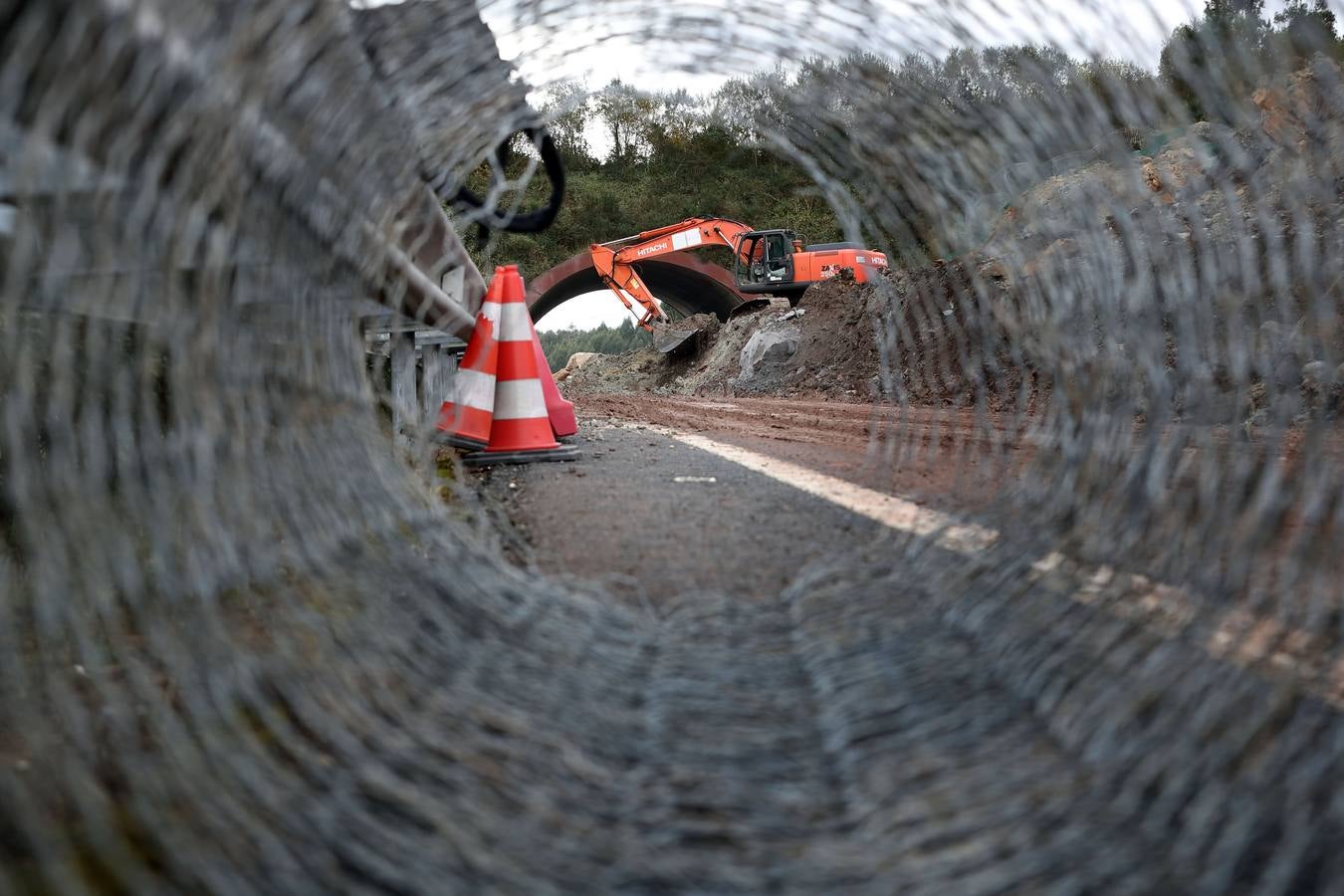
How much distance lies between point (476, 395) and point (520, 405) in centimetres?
24

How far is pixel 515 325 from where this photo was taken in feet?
19.9

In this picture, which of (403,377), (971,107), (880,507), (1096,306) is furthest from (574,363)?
(971,107)

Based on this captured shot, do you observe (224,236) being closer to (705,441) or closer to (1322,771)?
(1322,771)

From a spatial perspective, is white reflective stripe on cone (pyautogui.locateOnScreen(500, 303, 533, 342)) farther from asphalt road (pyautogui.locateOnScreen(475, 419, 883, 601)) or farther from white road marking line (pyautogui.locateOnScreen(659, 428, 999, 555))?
white road marking line (pyautogui.locateOnScreen(659, 428, 999, 555))

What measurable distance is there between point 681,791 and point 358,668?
0.70 meters

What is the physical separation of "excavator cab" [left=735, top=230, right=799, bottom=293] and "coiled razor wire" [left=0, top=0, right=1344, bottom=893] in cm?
2104

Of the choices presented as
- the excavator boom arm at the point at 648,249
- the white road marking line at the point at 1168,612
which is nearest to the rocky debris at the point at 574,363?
the excavator boom arm at the point at 648,249

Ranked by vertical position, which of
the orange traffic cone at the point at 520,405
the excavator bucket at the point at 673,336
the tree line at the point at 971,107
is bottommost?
the orange traffic cone at the point at 520,405

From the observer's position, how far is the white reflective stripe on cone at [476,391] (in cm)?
593

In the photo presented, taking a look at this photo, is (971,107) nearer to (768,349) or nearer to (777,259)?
(768,349)

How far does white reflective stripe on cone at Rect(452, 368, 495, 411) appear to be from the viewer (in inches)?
233

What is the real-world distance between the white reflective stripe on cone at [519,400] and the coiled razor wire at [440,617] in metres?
2.57

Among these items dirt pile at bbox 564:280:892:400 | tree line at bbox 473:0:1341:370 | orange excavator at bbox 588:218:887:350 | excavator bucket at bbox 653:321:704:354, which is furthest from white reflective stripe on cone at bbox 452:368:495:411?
excavator bucket at bbox 653:321:704:354

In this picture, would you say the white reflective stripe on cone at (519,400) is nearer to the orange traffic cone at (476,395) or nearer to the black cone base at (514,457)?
the orange traffic cone at (476,395)
